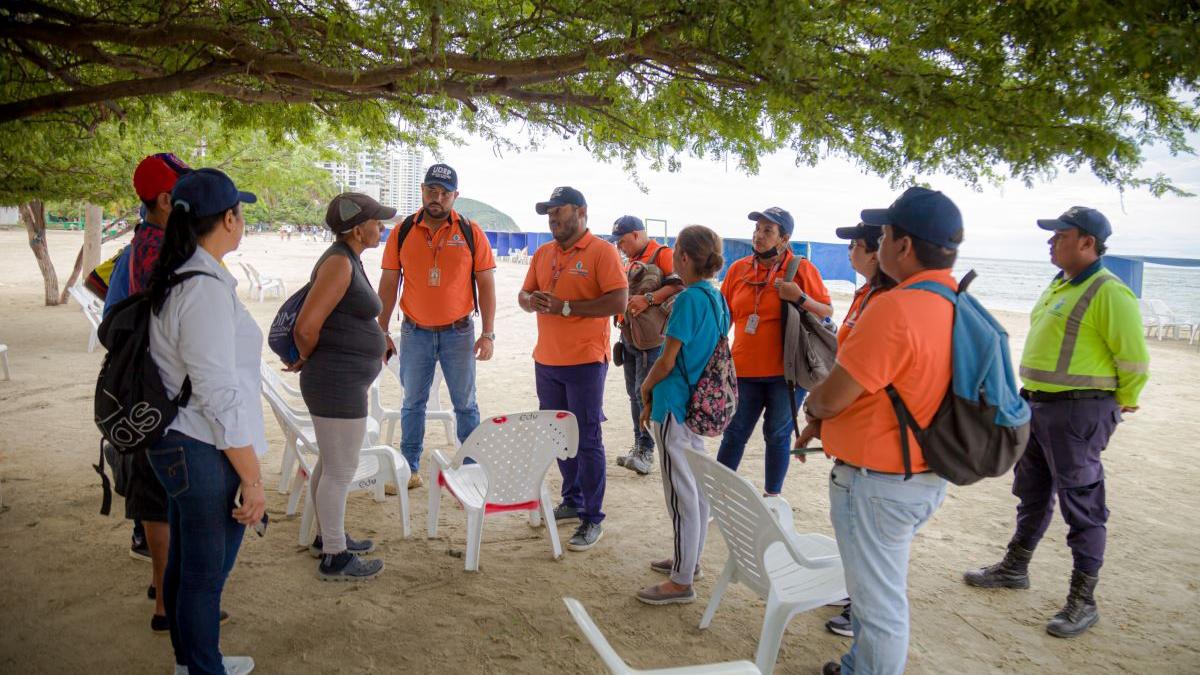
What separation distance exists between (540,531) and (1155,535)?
4.38m

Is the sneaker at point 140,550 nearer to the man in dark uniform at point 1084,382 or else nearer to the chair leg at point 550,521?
the chair leg at point 550,521

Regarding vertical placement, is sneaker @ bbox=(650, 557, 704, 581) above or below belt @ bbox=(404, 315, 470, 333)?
below

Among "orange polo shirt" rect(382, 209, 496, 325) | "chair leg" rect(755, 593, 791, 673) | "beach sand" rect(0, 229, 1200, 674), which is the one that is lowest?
"beach sand" rect(0, 229, 1200, 674)

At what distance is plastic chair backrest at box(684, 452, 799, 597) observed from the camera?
9.61ft

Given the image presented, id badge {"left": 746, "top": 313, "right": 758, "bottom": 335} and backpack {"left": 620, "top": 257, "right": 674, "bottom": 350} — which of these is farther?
backpack {"left": 620, "top": 257, "right": 674, "bottom": 350}

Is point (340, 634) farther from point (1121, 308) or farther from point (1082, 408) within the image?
point (1121, 308)

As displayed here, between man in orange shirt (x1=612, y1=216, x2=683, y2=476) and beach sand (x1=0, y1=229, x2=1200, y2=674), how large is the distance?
346 millimetres

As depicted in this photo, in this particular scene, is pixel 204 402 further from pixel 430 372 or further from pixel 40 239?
pixel 40 239

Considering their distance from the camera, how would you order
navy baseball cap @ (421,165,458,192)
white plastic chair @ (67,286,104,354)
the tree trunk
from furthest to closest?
the tree trunk < white plastic chair @ (67,286,104,354) < navy baseball cap @ (421,165,458,192)

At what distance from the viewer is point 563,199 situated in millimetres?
4562

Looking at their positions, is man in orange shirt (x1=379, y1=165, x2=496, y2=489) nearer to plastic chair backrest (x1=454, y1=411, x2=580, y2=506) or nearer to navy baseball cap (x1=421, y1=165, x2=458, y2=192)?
navy baseball cap (x1=421, y1=165, x2=458, y2=192)

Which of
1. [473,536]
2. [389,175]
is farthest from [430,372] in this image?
[389,175]

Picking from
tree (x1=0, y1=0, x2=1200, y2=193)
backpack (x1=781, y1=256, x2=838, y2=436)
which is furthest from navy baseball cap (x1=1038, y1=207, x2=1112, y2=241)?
backpack (x1=781, y1=256, x2=838, y2=436)

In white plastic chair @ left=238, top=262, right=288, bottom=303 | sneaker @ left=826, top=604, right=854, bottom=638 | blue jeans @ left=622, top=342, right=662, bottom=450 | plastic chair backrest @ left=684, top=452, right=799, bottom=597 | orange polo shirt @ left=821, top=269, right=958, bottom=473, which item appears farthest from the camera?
white plastic chair @ left=238, top=262, right=288, bottom=303
